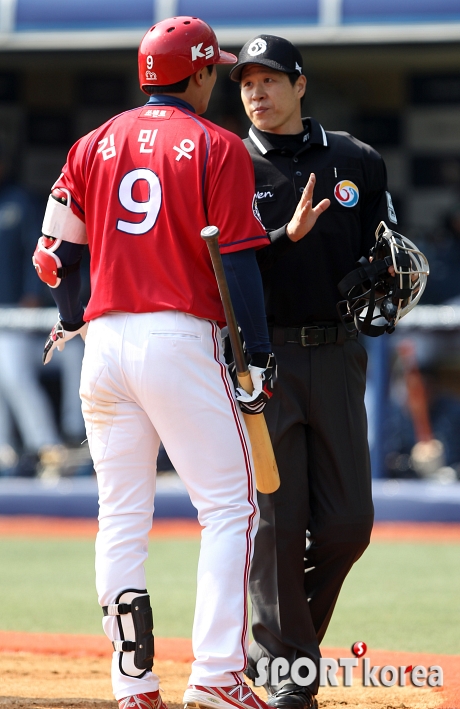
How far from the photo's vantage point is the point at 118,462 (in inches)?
120

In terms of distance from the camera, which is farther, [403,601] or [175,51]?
[403,601]

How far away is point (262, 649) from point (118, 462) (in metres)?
0.90

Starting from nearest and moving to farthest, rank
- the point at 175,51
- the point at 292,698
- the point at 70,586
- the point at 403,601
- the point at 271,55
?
the point at 175,51 < the point at 292,698 < the point at 271,55 < the point at 403,601 < the point at 70,586

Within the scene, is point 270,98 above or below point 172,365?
above

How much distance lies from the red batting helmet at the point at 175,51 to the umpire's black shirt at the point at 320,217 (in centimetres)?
55

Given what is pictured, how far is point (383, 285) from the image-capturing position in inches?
139

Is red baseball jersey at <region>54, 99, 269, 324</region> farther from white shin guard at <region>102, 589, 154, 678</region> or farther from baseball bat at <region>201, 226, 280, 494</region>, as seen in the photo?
white shin guard at <region>102, 589, 154, 678</region>

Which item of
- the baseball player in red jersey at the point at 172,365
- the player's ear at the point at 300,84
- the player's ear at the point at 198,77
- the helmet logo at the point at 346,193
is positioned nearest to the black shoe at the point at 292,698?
the baseball player in red jersey at the point at 172,365

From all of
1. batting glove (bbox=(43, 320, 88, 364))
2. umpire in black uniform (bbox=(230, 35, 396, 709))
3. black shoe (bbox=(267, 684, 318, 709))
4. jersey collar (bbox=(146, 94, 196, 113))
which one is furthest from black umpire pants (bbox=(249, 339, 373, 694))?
jersey collar (bbox=(146, 94, 196, 113))

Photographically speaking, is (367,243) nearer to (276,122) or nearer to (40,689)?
(276,122)

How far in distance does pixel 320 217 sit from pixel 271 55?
582mm

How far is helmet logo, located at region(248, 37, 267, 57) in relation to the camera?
3.58 m

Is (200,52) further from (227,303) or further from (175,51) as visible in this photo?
(227,303)

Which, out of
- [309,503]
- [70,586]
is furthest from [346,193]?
[70,586]
